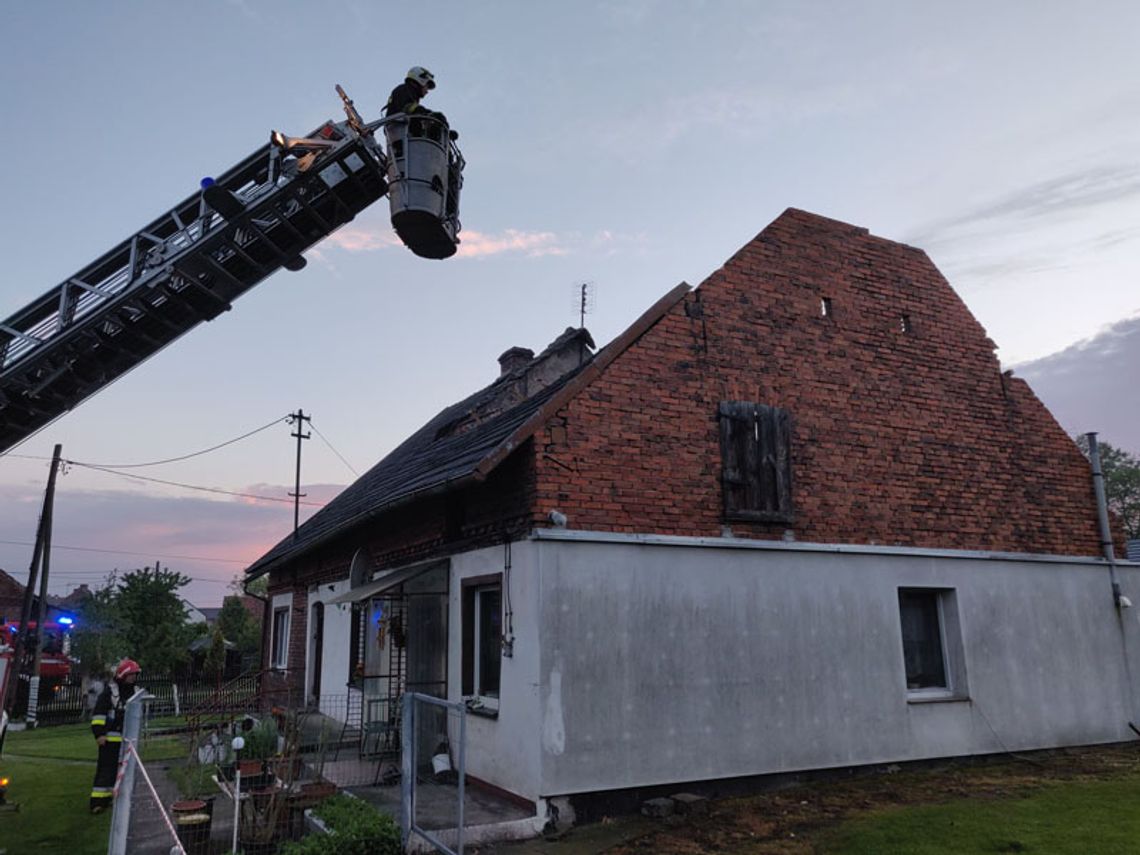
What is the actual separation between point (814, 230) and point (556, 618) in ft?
22.0

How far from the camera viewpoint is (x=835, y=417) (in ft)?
34.7

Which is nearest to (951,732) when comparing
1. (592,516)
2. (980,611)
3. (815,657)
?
(980,611)

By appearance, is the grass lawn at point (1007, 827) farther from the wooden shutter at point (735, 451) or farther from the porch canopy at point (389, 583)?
the porch canopy at point (389, 583)

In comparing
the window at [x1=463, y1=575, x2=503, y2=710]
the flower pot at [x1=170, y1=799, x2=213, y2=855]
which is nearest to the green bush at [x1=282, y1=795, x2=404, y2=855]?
the flower pot at [x1=170, y1=799, x2=213, y2=855]

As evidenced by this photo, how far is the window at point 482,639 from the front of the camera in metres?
9.12

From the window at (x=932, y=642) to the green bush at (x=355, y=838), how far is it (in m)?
6.89

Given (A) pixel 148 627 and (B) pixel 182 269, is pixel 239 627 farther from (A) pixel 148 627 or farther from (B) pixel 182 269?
(B) pixel 182 269

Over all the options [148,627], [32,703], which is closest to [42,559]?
[32,703]

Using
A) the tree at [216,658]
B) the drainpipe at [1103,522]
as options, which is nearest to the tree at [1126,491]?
the drainpipe at [1103,522]

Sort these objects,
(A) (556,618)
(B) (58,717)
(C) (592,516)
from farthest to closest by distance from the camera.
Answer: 1. (B) (58,717)
2. (C) (592,516)
3. (A) (556,618)

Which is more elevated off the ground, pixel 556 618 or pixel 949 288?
pixel 949 288

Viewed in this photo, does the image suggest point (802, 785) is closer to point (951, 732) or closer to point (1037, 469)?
point (951, 732)

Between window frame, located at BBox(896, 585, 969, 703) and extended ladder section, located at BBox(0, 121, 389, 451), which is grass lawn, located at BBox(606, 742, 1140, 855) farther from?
extended ladder section, located at BBox(0, 121, 389, 451)

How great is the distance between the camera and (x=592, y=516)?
859cm
